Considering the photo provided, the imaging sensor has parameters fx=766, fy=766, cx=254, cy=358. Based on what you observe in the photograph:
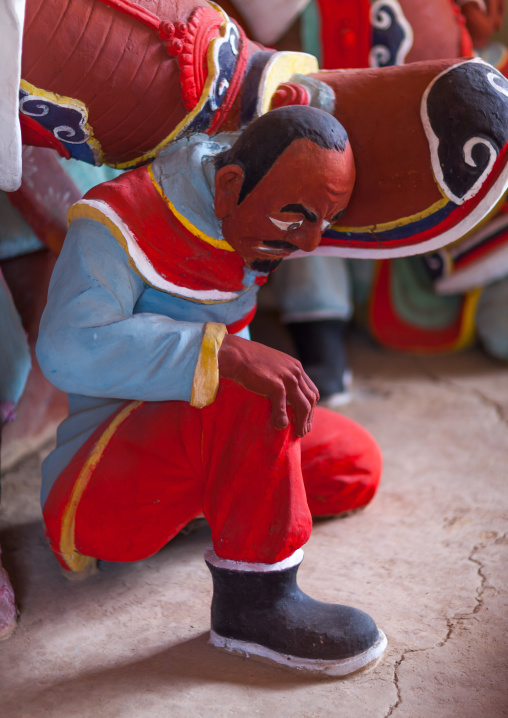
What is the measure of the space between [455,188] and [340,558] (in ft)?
2.00

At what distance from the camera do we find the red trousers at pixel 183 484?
961 millimetres

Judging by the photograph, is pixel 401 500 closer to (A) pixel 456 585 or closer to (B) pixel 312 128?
(A) pixel 456 585

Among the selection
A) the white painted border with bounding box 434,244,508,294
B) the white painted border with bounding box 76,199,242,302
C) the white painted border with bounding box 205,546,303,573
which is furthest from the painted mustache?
the white painted border with bounding box 434,244,508,294

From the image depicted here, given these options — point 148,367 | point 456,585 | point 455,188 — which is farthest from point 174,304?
point 456,585

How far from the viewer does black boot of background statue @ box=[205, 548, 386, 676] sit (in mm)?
971

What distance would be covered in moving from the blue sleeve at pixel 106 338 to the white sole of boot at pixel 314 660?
A: 0.34 meters

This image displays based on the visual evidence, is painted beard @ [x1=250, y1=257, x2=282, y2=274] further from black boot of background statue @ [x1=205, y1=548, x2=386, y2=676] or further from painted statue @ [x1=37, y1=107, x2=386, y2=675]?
black boot of background statue @ [x1=205, y1=548, x2=386, y2=676]

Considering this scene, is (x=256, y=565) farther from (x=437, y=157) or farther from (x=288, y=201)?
(x=437, y=157)

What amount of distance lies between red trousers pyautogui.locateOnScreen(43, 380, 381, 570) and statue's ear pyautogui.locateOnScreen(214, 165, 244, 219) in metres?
0.23

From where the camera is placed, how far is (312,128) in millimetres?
937

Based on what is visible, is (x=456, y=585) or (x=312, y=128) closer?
(x=312, y=128)

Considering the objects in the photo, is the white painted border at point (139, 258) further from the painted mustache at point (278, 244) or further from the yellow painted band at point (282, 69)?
the yellow painted band at point (282, 69)

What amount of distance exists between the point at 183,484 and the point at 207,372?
0.20 m

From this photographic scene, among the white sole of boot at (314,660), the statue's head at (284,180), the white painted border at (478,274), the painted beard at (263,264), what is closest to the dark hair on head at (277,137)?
the statue's head at (284,180)
